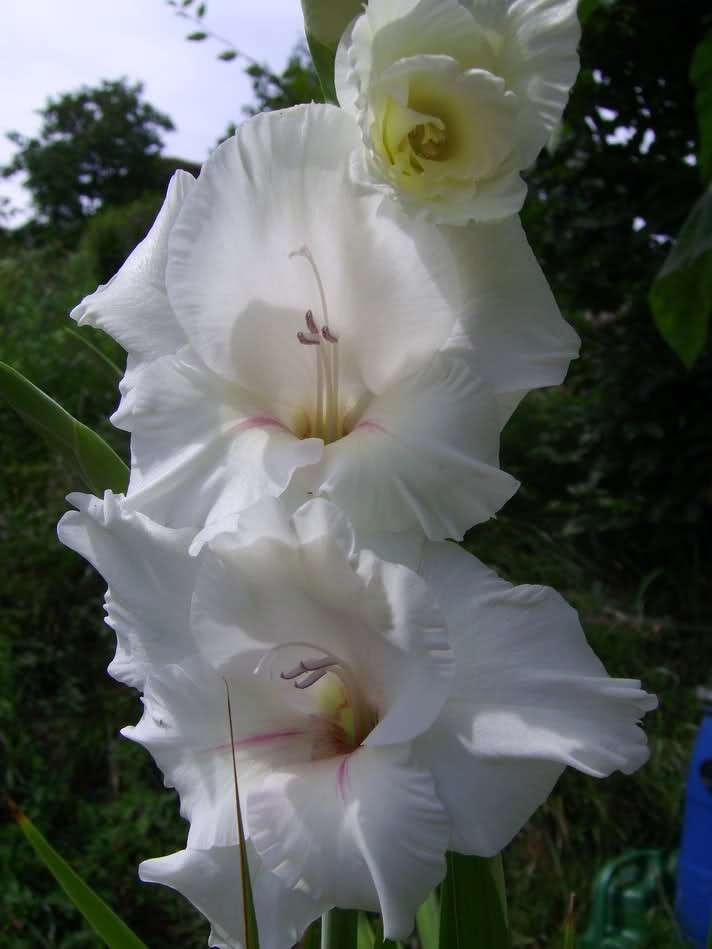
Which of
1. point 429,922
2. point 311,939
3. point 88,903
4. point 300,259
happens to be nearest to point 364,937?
point 429,922

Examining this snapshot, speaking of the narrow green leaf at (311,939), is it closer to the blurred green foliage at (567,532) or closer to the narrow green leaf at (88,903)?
the narrow green leaf at (88,903)

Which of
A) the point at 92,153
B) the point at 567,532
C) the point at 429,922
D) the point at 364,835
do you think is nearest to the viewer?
the point at 364,835

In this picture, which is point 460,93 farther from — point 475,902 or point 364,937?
point 364,937

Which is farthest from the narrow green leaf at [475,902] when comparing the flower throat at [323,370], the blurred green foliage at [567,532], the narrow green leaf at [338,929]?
the blurred green foliage at [567,532]

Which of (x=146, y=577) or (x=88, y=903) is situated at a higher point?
(x=146, y=577)

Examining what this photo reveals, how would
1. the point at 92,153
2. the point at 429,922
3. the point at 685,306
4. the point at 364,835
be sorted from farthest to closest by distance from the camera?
the point at 92,153 < the point at 685,306 < the point at 429,922 < the point at 364,835

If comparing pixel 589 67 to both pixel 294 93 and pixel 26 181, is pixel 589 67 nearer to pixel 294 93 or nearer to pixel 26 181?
pixel 294 93

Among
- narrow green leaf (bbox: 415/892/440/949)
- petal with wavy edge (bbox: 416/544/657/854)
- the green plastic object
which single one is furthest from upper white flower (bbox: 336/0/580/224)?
the green plastic object
